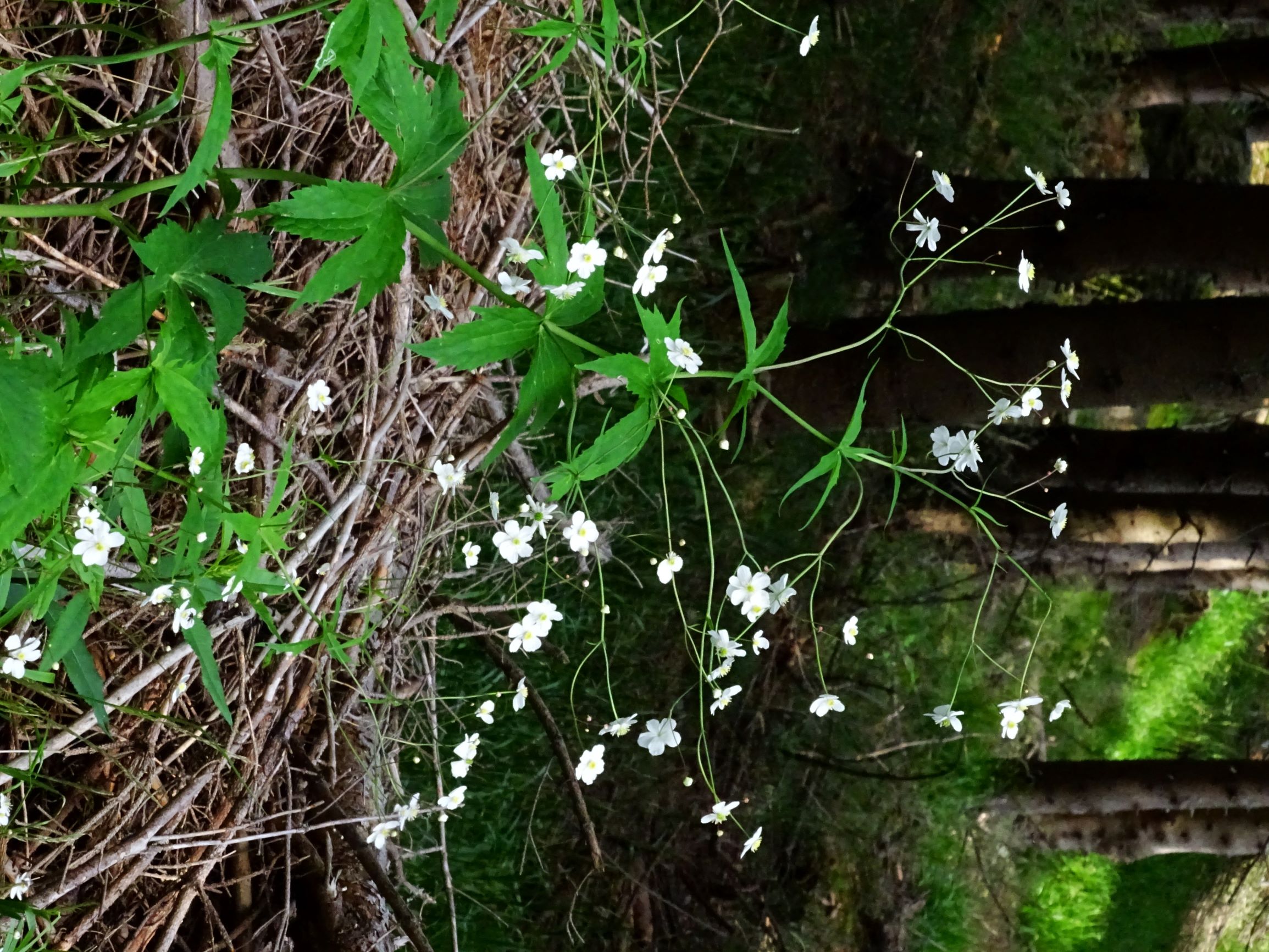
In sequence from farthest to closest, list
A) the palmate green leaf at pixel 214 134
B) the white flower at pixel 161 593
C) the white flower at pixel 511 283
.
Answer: the white flower at pixel 161 593, the white flower at pixel 511 283, the palmate green leaf at pixel 214 134

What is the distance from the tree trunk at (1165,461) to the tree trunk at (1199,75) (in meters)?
1.03

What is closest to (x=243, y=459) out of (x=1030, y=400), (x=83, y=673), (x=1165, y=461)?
(x=83, y=673)

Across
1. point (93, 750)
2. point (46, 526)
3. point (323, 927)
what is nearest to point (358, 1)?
point (46, 526)

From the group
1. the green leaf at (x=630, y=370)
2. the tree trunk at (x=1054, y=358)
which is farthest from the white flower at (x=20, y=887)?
the tree trunk at (x=1054, y=358)

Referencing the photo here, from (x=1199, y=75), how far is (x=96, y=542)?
3.01m

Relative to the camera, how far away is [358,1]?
0.91 m

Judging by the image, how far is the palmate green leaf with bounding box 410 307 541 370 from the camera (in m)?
0.94

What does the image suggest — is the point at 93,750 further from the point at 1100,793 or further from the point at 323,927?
the point at 1100,793

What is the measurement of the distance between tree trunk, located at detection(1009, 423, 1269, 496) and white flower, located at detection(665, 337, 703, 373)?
166 cm

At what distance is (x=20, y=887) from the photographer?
1.35 m

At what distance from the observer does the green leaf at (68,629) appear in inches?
46.1

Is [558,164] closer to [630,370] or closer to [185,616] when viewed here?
[630,370]

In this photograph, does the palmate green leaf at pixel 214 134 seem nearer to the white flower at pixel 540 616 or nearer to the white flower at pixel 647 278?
the white flower at pixel 647 278

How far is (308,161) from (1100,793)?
273 centimetres
